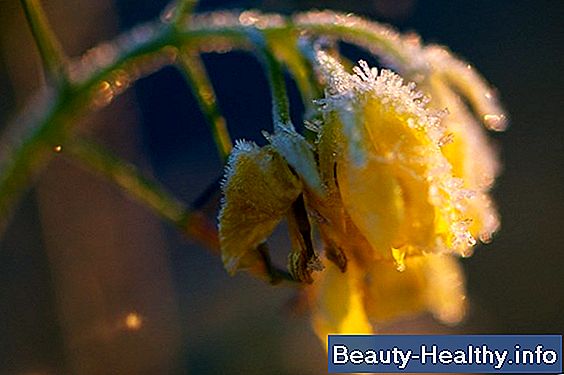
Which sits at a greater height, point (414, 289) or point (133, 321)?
point (133, 321)

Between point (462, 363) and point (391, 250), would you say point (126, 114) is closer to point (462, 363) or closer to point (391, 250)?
point (462, 363)

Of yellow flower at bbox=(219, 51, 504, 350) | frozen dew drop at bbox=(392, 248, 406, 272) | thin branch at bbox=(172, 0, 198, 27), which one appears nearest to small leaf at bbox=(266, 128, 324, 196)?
yellow flower at bbox=(219, 51, 504, 350)

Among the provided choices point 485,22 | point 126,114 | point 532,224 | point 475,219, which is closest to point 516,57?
point 485,22

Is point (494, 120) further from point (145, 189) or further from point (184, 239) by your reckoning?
point (184, 239)

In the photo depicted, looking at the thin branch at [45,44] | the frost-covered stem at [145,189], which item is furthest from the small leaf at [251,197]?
the thin branch at [45,44]

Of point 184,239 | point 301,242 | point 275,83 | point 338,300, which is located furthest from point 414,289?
point 184,239

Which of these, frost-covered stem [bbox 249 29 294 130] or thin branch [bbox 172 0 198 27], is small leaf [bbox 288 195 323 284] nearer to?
frost-covered stem [bbox 249 29 294 130]

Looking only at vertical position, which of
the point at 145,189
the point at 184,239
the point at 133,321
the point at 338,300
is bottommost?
the point at 338,300
